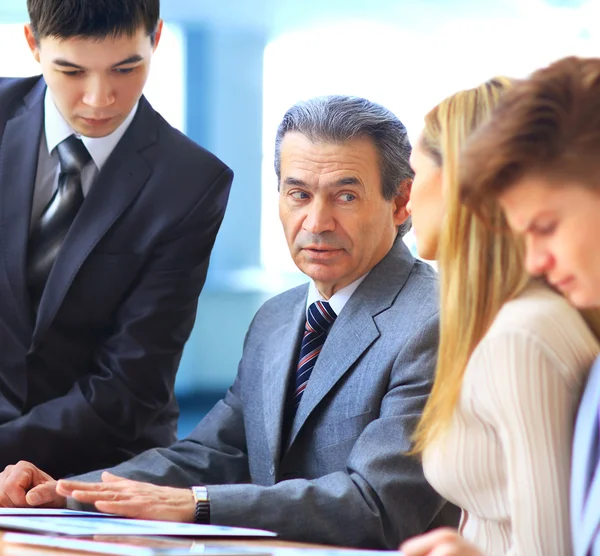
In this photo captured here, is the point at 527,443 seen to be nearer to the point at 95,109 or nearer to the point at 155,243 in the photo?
the point at 155,243

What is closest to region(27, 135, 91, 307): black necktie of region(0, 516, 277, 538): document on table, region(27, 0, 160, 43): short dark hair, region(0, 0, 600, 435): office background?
region(27, 0, 160, 43): short dark hair

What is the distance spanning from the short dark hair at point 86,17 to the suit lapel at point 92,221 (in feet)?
1.01

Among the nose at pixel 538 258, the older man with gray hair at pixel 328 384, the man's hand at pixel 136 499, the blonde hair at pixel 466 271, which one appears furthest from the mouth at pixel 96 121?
the nose at pixel 538 258

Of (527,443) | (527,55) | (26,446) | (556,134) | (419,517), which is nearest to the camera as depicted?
(556,134)

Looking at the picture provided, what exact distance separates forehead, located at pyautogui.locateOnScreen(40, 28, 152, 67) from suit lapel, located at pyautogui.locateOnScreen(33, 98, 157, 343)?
247mm

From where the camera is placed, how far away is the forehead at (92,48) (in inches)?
86.6

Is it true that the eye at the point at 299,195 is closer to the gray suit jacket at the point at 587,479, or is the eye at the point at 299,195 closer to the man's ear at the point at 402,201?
the man's ear at the point at 402,201

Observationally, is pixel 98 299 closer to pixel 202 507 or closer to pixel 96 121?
pixel 96 121

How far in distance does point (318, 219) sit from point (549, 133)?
0.92m

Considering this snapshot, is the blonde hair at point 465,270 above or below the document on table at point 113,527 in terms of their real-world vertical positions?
above

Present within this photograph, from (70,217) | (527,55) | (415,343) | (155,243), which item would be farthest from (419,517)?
(527,55)

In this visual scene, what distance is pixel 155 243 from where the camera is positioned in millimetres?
2336

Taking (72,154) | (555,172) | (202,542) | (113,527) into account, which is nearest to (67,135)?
(72,154)

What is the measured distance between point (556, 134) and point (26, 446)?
156cm
